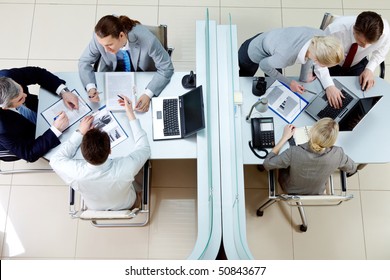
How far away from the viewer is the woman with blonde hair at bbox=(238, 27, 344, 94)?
2.08 metres

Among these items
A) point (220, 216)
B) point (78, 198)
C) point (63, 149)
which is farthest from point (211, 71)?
point (78, 198)

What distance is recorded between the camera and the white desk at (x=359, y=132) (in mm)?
2289

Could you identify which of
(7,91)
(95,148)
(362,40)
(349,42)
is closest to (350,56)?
(349,42)

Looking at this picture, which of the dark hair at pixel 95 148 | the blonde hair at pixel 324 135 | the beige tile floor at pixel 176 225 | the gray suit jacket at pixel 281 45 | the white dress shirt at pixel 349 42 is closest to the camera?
the dark hair at pixel 95 148

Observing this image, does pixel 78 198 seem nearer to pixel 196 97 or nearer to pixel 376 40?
pixel 196 97

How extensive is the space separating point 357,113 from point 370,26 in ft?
1.86

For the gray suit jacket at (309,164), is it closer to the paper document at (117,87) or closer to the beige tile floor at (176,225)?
the beige tile floor at (176,225)

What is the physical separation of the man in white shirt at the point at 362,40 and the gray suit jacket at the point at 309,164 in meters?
0.45

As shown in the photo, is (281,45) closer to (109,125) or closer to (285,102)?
(285,102)

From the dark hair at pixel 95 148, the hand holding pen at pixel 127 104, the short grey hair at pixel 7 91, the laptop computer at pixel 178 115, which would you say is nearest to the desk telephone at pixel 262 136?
the laptop computer at pixel 178 115

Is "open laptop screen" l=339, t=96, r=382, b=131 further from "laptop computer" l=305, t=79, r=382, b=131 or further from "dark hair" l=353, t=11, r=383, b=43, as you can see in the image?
"dark hair" l=353, t=11, r=383, b=43

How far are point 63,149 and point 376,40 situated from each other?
2162 millimetres

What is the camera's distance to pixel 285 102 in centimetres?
240
